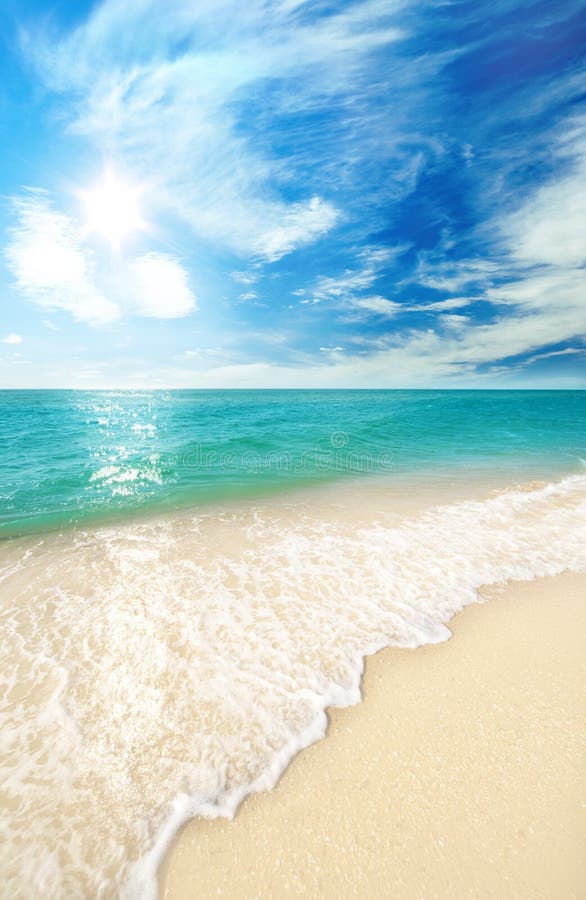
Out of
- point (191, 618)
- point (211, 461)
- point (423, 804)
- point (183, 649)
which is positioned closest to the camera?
point (423, 804)

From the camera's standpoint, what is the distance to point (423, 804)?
8.68 ft

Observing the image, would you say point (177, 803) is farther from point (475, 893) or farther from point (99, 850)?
point (475, 893)

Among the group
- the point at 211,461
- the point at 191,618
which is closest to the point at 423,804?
the point at 191,618

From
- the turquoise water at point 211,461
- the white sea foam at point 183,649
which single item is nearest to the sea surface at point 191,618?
the white sea foam at point 183,649

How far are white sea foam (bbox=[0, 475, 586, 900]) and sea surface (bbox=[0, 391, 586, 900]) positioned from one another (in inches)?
0.7

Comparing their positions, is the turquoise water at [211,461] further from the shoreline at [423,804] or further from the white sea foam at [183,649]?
the shoreline at [423,804]

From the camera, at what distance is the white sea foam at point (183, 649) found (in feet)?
8.55

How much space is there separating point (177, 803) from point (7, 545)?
6.97 metres

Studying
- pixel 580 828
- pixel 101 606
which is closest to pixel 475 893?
pixel 580 828

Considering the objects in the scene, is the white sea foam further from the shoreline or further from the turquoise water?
the turquoise water

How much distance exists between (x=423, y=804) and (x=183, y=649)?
118 inches

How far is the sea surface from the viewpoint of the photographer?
8.78 feet

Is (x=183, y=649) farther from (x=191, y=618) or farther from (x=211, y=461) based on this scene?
(x=211, y=461)

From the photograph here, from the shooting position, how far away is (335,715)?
3385 millimetres
